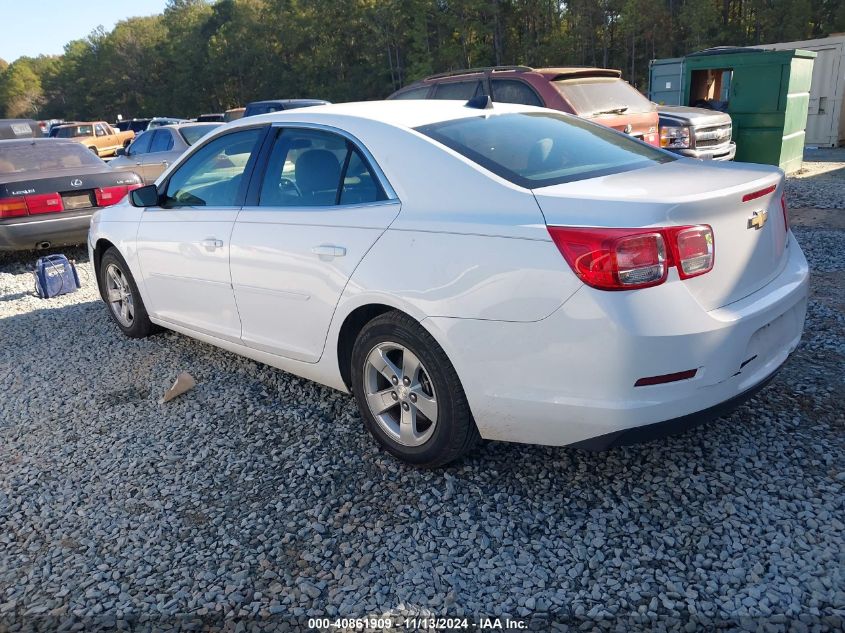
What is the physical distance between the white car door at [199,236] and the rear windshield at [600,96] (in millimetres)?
4759

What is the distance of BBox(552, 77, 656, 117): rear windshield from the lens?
7.91 metres

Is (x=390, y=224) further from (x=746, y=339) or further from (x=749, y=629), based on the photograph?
(x=749, y=629)

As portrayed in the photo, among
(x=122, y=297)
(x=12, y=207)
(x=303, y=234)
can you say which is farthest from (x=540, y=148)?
(x=12, y=207)

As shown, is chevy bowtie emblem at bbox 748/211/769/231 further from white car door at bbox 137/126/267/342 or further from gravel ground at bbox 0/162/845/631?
white car door at bbox 137/126/267/342

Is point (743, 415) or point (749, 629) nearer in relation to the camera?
point (749, 629)

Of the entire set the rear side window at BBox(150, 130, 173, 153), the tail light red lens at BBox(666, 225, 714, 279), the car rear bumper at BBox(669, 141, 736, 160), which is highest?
the tail light red lens at BBox(666, 225, 714, 279)

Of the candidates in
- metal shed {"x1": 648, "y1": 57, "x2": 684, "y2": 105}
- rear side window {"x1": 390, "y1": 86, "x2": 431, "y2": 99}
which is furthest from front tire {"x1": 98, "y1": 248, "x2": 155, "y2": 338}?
metal shed {"x1": 648, "y1": 57, "x2": 684, "y2": 105}

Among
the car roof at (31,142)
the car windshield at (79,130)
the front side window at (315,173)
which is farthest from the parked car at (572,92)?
the car windshield at (79,130)

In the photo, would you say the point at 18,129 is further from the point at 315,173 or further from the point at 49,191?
the point at 315,173

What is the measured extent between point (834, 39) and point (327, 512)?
677 inches

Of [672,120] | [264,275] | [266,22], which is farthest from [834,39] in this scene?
[266,22]

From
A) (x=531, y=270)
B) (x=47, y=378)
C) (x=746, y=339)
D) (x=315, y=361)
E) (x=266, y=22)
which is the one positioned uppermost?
(x=266, y=22)

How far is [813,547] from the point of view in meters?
2.50

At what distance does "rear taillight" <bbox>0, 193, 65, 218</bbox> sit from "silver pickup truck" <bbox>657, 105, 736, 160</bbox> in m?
7.77
